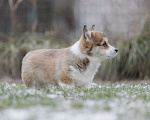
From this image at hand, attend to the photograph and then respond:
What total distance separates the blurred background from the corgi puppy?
3.68 m

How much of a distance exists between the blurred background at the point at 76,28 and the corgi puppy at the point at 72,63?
12.1 ft

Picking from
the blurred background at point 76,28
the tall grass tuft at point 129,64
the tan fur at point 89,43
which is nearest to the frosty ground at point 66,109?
the tan fur at point 89,43

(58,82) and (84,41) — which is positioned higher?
(84,41)

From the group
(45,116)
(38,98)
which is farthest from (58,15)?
(45,116)

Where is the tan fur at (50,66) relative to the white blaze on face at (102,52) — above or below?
below

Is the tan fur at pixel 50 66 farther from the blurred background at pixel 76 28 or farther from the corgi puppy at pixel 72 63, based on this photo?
the blurred background at pixel 76 28

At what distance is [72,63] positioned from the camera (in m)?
5.75

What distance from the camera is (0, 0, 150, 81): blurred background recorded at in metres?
9.70

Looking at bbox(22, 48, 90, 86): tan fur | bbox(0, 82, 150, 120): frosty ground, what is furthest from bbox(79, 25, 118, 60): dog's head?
bbox(0, 82, 150, 120): frosty ground

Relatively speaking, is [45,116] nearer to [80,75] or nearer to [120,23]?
[80,75]

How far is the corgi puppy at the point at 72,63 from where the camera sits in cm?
570

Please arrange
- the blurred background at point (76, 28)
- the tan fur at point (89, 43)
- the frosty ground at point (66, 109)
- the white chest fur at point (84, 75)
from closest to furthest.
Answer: the frosty ground at point (66, 109), the white chest fur at point (84, 75), the tan fur at point (89, 43), the blurred background at point (76, 28)

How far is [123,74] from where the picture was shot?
31.9 feet

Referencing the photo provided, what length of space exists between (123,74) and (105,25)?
1950 mm
